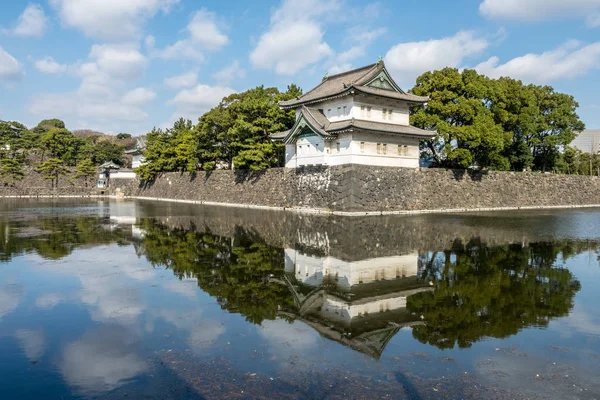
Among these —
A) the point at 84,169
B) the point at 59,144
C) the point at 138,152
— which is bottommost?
the point at 84,169

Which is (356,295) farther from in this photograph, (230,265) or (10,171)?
(10,171)

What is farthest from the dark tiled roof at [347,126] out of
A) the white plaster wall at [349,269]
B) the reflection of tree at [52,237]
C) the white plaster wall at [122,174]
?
the white plaster wall at [122,174]

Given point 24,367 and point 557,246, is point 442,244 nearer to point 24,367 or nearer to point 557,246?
point 557,246

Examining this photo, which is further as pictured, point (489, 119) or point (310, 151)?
point (489, 119)

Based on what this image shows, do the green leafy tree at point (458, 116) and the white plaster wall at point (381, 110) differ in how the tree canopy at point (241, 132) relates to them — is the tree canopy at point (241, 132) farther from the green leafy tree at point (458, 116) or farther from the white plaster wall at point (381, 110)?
the green leafy tree at point (458, 116)

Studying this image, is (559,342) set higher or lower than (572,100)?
lower

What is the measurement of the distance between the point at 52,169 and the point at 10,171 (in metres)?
4.71

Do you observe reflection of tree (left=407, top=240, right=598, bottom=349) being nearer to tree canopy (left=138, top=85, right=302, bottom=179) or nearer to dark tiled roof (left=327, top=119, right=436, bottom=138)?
dark tiled roof (left=327, top=119, right=436, bottom=138)

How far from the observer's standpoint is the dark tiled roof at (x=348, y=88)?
A: 28.9 metres

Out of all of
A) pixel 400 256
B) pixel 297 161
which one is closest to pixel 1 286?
pixel 400 256

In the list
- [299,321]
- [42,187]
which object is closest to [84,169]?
[42,187]

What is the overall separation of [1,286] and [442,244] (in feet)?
43.8

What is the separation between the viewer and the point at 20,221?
2419 centimetres

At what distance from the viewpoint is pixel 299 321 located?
768 centimetres
